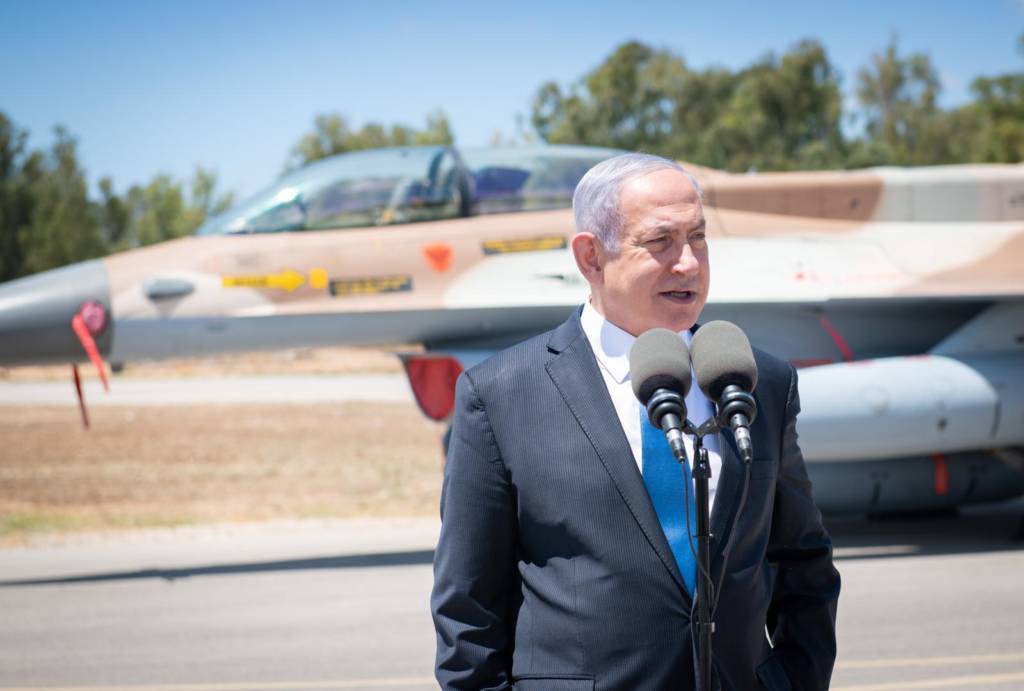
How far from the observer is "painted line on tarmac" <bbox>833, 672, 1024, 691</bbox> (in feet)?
18.4

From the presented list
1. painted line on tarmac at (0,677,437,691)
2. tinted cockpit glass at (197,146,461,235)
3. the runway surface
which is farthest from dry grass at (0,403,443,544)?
painted line on tarmac at (0,677,437,691)

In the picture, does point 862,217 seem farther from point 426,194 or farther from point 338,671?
point 338,671

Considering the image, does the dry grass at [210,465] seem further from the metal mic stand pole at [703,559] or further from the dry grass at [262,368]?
the metal mic stand pole at [703,559]

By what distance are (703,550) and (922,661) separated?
14.2 ft

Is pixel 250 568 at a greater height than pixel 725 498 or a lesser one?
lesser

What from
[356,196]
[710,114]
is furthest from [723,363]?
[710,114]

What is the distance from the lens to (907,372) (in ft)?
28.0

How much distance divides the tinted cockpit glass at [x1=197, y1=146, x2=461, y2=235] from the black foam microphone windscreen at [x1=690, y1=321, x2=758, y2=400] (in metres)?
7.24

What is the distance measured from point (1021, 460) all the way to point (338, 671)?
602 centimetres

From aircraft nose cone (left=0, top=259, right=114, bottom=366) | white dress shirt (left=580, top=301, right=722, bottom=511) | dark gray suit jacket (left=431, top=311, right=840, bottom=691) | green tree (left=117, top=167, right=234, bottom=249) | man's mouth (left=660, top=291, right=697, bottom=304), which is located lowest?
green tree (left=117, top=167, right=234, bottom=249)

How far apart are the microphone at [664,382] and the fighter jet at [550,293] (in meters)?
6.11

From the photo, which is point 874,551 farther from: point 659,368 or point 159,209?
point 159,209

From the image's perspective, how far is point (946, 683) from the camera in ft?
18.6

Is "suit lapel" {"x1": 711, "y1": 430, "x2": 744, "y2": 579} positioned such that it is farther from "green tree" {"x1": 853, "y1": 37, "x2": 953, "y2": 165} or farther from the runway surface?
"green tree" {"x1": 853, "y1": 37, "x2": 953, "y2": 165}
